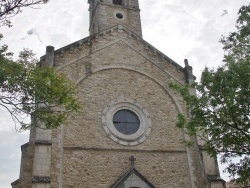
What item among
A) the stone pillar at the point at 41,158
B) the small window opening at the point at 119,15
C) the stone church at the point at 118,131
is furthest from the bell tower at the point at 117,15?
the stone pillar at the point at 41,158

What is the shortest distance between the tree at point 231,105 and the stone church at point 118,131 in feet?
14.1

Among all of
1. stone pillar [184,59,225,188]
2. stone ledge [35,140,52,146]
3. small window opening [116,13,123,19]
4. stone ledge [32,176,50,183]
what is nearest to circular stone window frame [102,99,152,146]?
stone ledge [35,140,52,146]

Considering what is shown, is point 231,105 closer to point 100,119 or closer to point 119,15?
point 100,119

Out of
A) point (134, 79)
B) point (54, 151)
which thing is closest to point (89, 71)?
point (134, 79)

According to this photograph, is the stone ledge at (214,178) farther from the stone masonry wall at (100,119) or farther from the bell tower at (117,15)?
the bell tower at (117,15)

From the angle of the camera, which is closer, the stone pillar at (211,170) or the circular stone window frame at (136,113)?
the stone pillar at (211,170)

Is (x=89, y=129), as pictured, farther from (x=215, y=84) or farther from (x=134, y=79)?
(x=215, y=84)

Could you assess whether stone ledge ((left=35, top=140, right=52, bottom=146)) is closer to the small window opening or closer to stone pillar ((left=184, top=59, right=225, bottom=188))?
stone pillar ((left=184, top=59, right=225, bottom=188))

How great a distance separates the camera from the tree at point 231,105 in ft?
34.7

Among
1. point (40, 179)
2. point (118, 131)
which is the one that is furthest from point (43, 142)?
point (118, 131)

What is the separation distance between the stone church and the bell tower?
12.8ft

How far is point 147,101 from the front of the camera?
17609mm

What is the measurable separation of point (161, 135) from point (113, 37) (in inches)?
252

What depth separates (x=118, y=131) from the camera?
16.4 metres
